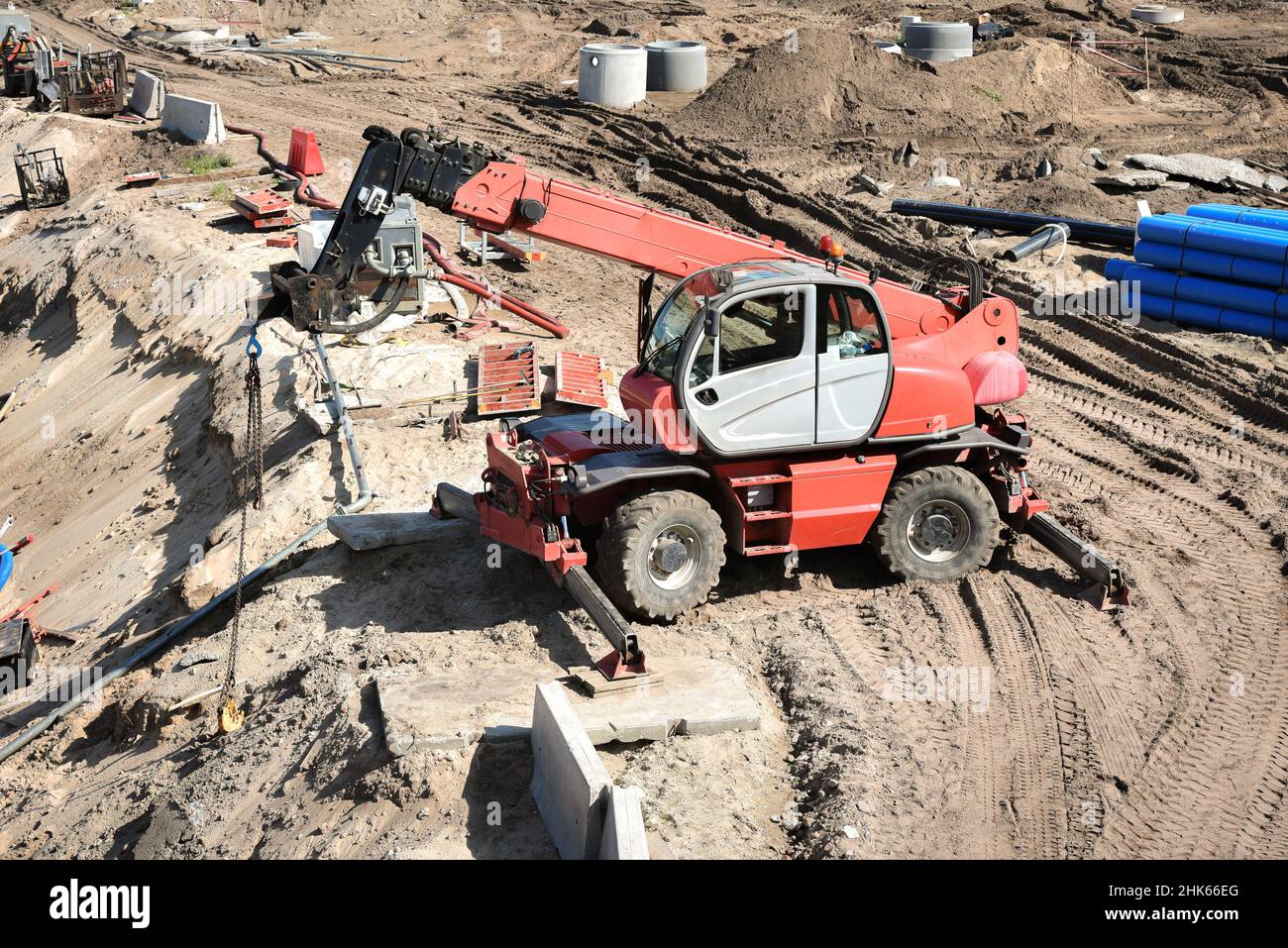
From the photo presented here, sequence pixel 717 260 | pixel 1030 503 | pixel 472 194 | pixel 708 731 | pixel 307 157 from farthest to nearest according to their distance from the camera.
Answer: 1. pixel 307 157
2. pixel 1030 503
3. pixel 717 260
4. pixel 472 194
5. pixel 708 731

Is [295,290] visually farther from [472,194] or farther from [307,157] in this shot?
[307,157]

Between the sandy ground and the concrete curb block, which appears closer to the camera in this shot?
the sandy ground

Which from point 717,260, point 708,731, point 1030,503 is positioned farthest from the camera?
point 1030,503

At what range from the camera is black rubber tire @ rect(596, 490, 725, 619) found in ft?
29.0

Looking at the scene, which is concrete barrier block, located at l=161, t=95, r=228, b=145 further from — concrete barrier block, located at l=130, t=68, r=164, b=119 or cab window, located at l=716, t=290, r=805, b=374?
cab window, located at l=716, t=290, r=805, b=374

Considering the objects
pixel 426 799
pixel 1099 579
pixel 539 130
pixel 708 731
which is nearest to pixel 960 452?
pixel 1099 579

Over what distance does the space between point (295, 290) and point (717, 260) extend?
307cm

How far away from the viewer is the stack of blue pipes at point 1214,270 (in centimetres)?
1484

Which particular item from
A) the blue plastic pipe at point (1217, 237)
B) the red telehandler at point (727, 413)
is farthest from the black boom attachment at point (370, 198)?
the blue plastic pipe at point (1217, 237)

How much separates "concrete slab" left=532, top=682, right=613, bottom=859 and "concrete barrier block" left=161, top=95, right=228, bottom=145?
18.9m

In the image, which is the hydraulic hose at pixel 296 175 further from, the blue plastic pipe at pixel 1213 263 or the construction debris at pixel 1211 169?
the construction debris at pixel 1211 169

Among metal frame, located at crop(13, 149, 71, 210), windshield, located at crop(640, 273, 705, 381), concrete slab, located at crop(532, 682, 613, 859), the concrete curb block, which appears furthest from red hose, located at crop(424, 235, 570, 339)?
the concrete curb block

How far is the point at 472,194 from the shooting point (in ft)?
28.7

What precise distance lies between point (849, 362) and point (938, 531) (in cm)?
162
